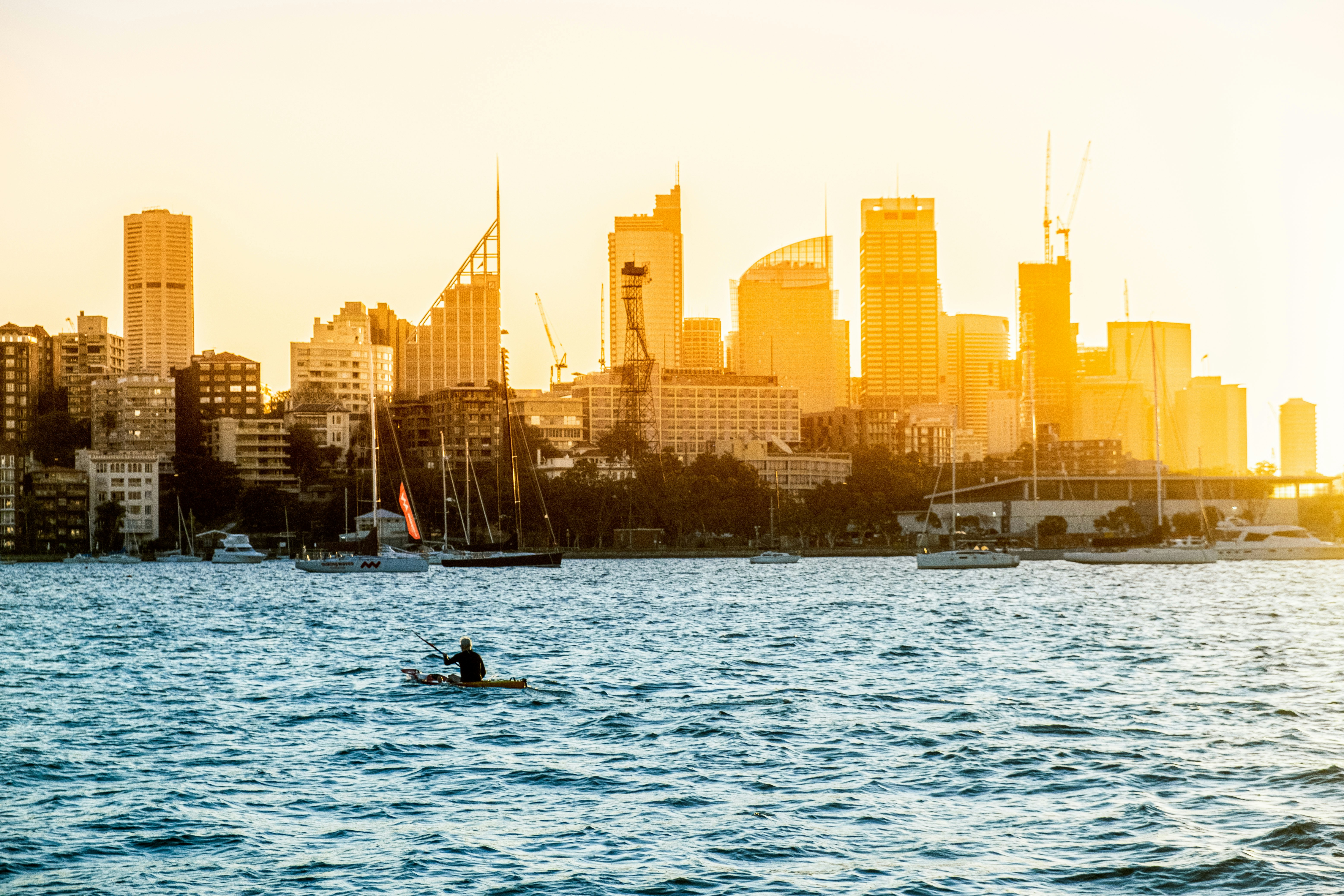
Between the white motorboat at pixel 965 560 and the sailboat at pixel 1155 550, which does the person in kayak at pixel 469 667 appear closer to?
the white motorboat at pixel 965 560

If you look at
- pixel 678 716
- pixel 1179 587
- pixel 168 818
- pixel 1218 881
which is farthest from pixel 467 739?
pixel 1179 587

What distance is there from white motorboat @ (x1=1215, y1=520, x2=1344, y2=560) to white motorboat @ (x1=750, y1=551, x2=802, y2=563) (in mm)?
43032

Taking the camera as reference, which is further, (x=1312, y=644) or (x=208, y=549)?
(x=208, y=549)

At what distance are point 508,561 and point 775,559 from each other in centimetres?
4492

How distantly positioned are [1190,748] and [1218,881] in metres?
10.3

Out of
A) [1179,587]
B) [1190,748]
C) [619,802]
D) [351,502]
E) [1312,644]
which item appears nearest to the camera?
[619,802]

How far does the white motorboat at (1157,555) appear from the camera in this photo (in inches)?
5285

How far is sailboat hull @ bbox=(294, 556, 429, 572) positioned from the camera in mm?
119125

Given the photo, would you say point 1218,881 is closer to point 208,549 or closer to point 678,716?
point 678,716

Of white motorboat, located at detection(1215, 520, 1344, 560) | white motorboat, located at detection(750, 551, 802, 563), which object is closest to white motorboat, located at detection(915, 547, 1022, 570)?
white motorboat, located at detection(1215, 520, 1344, 560)

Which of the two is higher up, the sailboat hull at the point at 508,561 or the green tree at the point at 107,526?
the green tree at the point at 107,526

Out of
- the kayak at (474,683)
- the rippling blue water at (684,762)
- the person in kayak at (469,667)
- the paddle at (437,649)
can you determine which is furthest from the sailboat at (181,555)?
the person in kayak at (469,667)

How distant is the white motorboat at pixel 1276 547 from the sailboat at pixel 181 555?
109 meters

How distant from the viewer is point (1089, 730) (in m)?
34.5
